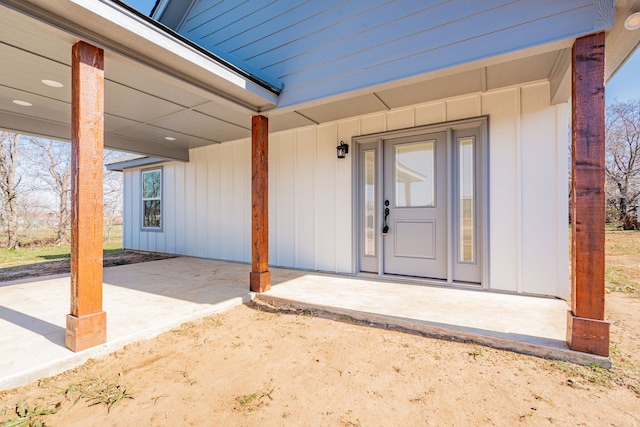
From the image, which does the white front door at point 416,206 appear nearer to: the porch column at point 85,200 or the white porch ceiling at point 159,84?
the white porch ceiling at point 159,84

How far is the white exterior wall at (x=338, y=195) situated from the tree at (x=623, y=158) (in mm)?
12942

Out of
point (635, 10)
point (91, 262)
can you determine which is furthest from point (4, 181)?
point (635, 10)

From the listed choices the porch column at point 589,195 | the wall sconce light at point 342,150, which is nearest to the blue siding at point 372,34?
the porch column at point 589,195

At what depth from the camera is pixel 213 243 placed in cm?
648

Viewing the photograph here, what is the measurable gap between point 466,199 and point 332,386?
300 cm

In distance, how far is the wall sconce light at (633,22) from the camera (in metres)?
1.92

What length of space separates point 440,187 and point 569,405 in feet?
9.11

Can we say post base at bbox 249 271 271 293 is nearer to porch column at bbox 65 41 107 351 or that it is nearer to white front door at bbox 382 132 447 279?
porch column at bbox 65 41 107 351

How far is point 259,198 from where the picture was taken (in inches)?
145

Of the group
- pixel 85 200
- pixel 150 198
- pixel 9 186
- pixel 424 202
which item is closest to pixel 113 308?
pixel 85 200

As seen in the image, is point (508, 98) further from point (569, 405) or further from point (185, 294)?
point (185, 294)

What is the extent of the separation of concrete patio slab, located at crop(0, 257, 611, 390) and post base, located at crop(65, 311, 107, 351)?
0.19 feet

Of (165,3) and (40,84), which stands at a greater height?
(165,3)

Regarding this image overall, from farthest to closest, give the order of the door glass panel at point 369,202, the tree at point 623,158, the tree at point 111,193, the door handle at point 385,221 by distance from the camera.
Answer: the tree at point 111,193 → the tree at point 623,158 → the door glass panel at point 369,202 → the door handle at point 385,221
